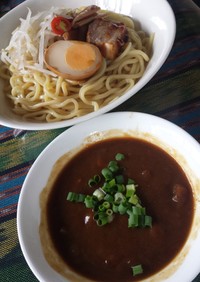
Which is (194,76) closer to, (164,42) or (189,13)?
(164,42)

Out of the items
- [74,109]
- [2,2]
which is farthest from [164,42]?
[2,2]

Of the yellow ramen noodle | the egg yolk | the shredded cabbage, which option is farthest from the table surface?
the shredded cabbage

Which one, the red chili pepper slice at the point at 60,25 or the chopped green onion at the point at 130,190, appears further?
the red chili pepper slice at the point at 60,25

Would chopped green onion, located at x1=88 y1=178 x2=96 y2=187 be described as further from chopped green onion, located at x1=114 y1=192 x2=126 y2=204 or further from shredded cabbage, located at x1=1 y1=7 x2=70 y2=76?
shredded cabbage, located at x1=1 y1=7 x2=70 y2=76

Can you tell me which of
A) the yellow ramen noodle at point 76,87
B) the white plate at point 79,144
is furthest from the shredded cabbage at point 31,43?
the white plate at point 79,144

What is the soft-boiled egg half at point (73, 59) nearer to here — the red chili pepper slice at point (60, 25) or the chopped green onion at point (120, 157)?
the red chili pepper slice at point (60, 25)
